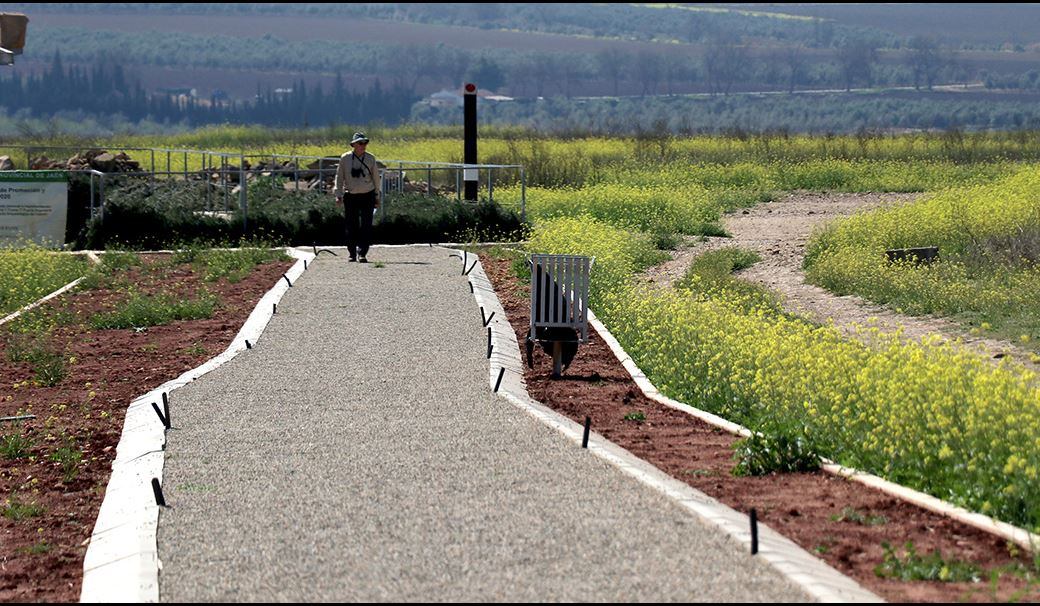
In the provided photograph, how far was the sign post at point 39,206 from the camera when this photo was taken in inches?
968

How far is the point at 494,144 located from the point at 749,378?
138 feet

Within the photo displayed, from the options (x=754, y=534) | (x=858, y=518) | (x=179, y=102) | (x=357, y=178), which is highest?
(x=357, y=178)

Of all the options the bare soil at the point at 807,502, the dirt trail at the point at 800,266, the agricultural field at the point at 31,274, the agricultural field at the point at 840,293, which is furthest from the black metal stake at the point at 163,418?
the agricultural field at the point at 31,274

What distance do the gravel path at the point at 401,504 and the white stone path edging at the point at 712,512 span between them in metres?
0.09

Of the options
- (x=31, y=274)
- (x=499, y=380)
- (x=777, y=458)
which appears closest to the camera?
(x=777, y=458)

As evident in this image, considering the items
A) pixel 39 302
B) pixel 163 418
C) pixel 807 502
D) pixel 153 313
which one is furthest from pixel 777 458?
pixel 39 302

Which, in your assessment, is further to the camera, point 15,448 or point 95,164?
point 95,164

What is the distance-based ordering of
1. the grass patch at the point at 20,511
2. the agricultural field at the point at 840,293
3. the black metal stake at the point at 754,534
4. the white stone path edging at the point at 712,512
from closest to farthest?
the white stone path edging at the point at 712,512 → the black metal stake at the point at 754,534 → the agricultural field at the point at 840,293 → the grass patch at the point at 20,511

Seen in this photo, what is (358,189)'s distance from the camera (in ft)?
67.3

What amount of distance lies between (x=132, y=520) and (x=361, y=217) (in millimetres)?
12575

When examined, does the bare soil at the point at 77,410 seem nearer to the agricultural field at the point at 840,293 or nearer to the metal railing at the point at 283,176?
the agricultural field at the point at 840,293

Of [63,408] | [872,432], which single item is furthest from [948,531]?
[63,408]

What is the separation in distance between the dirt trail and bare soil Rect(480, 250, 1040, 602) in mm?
1878

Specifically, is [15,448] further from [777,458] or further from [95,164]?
[95,164]
